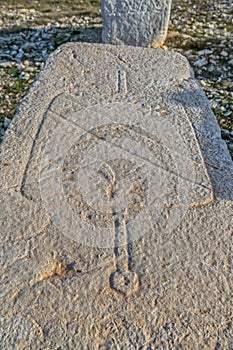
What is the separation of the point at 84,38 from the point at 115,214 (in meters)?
3.27

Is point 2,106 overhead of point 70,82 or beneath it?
beneath

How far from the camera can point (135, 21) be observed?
13.9 feet

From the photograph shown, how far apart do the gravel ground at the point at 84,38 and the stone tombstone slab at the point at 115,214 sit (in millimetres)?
1046

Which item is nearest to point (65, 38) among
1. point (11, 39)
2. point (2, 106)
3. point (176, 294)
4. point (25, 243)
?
point (11, 39)

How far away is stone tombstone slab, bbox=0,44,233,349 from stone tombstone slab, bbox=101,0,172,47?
1.45 meters

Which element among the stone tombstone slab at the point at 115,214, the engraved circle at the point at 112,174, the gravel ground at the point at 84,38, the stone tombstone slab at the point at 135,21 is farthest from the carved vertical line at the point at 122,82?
the stone tombstone slab at the point at 135,21

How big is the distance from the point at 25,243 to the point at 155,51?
5.83ft

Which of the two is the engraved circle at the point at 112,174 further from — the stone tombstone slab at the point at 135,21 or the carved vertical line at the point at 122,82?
the stone tombstone slab at the point at 135,21

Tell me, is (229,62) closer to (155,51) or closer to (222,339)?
(155,51)

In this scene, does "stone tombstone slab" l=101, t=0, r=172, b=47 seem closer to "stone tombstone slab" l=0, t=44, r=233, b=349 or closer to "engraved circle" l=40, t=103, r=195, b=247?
"stone tombstone slab" l=0, t=44, r=233, b=349

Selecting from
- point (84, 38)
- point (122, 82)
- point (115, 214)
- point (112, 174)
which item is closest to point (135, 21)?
point (84, 38)

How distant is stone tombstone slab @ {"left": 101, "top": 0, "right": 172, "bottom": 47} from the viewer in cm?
417

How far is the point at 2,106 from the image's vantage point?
3.89 m

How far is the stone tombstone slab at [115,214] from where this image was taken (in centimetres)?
168
